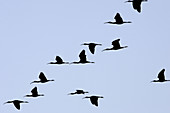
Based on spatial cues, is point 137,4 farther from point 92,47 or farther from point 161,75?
point 92,47

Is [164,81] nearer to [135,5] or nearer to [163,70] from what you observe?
[163,70]

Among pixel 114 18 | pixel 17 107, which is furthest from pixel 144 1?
pixel 17 107

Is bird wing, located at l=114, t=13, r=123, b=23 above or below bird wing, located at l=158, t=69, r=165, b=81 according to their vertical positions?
above

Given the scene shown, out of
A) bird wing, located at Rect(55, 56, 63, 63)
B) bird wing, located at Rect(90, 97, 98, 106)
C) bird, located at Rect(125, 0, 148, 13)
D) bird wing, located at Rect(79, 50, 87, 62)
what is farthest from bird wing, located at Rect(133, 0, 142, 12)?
bird wing, located at Rect(90, 97, 98, 106)

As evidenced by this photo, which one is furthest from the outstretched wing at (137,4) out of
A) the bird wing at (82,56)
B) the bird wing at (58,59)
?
the bird wing at (58,59)

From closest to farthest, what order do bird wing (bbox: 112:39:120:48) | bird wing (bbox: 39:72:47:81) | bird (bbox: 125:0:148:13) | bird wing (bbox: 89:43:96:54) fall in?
bird (bbox: 125:0:148:13) < bird wing (bbox: 112:39:120:48) < bird wing (bbox: 89:43:96:54) < bird wing (bbox: 39:72:47:81)

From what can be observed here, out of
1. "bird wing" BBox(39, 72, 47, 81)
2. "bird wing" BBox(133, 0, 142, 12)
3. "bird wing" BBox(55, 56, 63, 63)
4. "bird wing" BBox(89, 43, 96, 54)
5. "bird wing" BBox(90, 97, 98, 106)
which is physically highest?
"bird wing" BBox(133, 0, 142, 12)

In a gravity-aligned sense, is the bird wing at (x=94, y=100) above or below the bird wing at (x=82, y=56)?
below

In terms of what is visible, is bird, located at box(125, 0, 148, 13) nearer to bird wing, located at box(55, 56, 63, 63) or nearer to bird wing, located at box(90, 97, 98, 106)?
bird wing, located at box(55, 56, 63, 63)

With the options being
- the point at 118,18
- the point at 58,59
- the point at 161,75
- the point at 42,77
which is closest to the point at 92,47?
the point at 58,59

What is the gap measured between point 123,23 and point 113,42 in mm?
2625

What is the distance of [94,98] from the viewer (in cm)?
6062

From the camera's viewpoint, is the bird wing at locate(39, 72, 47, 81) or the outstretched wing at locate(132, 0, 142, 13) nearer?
the outstretched wing at locate(132, 0, 142, 13)

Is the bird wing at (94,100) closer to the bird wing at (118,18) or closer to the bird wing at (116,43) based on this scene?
the bird wing at (116,43)
